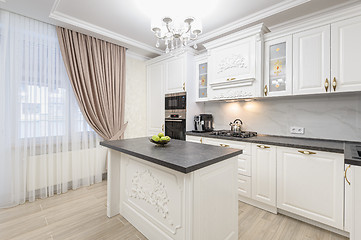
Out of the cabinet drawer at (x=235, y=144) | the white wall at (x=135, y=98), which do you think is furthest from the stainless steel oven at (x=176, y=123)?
the white wall at (x=135, y=98)

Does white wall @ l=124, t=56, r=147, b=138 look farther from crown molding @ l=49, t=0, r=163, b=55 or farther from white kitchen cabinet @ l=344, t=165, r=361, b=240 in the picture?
white kitchen cabinet @ l=344, t=165, r=361, b=240

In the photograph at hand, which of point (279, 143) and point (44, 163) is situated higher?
point (279, 143)

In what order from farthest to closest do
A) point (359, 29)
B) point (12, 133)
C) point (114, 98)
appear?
point (114, 98) → point (12, 133) → point (359, 29)

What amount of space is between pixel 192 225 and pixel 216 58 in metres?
2.53

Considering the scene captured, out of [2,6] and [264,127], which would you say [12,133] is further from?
[264,127]

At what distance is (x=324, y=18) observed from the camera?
1958 mm

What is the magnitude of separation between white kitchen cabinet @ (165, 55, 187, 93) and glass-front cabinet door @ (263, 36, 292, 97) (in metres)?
1.41

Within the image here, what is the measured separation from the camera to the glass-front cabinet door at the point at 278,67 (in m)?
2.23

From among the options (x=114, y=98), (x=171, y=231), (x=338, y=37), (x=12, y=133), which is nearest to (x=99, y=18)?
(x=114, y=98)

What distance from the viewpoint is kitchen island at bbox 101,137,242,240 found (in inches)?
47.7

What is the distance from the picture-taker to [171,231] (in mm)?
1453

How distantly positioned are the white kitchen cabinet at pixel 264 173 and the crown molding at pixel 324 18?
1.54 m

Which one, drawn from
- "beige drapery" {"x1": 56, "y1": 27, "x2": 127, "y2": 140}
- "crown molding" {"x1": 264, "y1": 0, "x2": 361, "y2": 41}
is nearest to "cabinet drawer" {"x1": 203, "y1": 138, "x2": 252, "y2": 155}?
"crown molding" {"x1": 264, "y1": 0, "x2": 361, "y2": 41}

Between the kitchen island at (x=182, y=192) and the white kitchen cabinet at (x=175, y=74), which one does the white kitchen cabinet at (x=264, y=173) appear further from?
the white kitchen cabinet at (x=175, y=74)
